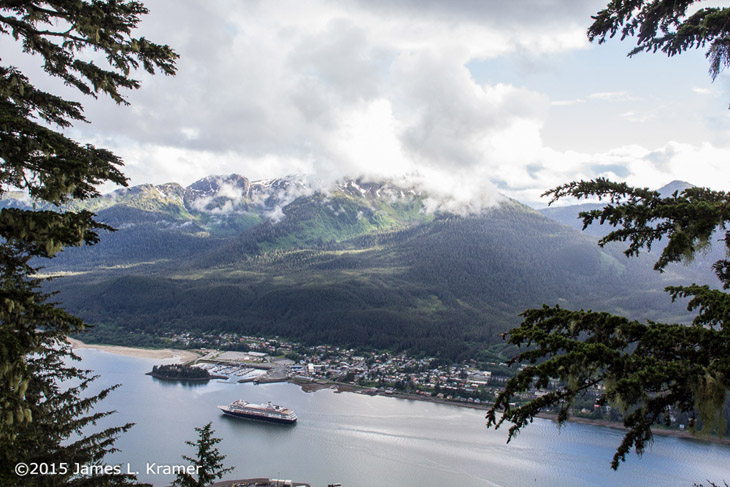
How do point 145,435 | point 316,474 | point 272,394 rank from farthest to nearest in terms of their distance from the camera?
point 272,394, point 145,435, point 316,474

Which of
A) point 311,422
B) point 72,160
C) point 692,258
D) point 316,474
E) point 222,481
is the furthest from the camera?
point 311,422

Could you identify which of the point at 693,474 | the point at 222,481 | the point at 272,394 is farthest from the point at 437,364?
the point at 222,481

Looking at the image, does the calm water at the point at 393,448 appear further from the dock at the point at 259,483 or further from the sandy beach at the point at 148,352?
the sandy beach at the point at 148,352

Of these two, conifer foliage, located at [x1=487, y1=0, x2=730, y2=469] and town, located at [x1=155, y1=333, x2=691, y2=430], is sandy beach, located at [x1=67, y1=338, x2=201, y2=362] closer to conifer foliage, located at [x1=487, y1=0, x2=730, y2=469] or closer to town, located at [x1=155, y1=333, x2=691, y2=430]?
town, located at [x1=155, y1=333, x2=691, y2=430]

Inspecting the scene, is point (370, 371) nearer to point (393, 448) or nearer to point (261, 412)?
point (261, 412)

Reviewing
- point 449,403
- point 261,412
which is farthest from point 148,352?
point 449,403

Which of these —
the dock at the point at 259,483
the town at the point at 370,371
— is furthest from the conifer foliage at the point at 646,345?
the town at the point at 370,371

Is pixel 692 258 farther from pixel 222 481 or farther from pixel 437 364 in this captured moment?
pixel 437 364
